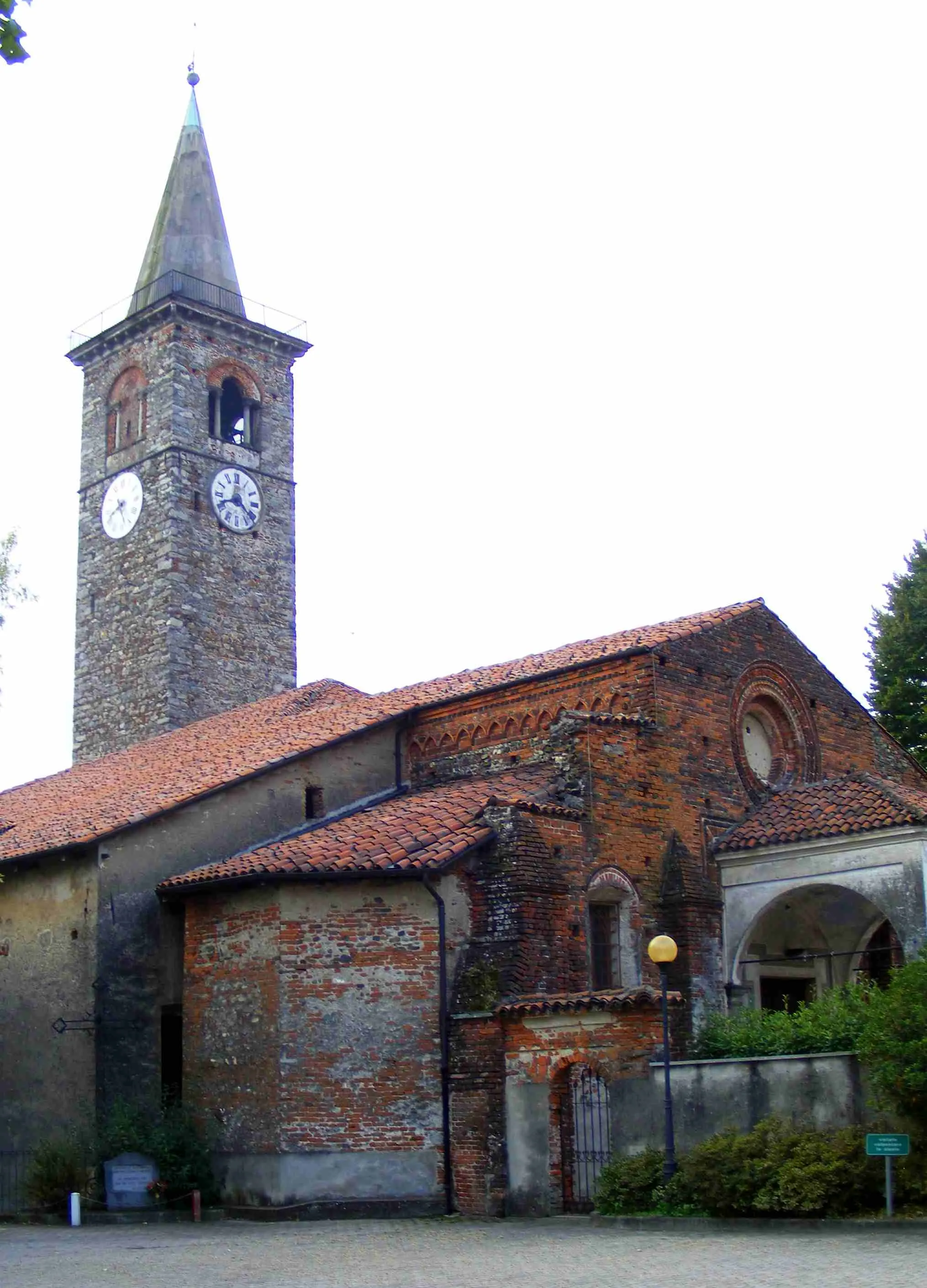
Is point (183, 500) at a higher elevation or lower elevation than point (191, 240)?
lower

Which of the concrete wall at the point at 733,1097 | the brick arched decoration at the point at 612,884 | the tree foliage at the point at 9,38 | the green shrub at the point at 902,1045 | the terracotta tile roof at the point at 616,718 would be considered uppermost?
the tree foliage at the point at 9,38

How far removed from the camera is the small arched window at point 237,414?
4056 centimetres

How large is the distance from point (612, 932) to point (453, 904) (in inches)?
112

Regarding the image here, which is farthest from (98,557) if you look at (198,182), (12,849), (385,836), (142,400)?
(385,836)

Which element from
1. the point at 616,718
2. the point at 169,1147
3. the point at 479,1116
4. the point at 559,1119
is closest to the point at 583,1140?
the point at 559,1119

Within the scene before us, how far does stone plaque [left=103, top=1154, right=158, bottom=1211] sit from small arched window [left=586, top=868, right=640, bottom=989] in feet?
22.0

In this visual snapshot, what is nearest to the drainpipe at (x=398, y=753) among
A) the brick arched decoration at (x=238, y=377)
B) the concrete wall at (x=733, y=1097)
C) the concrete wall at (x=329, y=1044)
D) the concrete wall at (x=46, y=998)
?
the concrete wall at (x=329, y=1044)

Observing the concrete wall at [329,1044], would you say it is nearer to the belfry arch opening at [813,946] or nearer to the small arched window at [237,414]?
the belfry arch opening at [813,946]

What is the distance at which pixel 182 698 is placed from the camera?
36.5 metres

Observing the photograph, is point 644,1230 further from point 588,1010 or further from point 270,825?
Answer: point 270,825

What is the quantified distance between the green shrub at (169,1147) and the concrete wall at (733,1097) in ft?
19.3

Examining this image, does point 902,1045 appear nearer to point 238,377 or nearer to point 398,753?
point 398,753

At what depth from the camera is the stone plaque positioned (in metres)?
19.8

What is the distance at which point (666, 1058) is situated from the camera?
17.3 m
